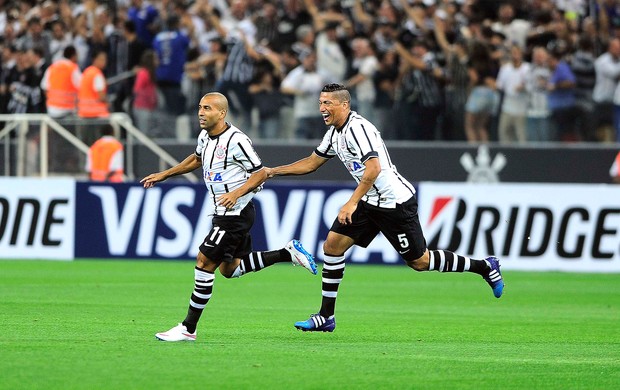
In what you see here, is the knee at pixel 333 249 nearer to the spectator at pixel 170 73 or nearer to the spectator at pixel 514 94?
the spectator at pixel 514 94

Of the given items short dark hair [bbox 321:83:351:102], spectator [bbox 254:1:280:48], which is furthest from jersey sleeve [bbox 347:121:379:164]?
spectator [bbox 254:1:280:48]

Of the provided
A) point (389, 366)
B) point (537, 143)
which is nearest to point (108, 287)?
point (389, 366)

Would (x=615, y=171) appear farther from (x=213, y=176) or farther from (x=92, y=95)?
(x=213, y=176)

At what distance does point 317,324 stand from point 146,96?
13108 millimetres

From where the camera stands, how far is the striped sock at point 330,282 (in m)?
12.1

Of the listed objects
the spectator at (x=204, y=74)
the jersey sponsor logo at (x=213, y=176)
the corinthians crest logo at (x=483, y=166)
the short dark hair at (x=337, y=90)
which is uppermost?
the short dark hair at (x=337, y=90)

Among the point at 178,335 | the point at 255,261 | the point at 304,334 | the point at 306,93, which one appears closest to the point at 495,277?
the point at 304,334

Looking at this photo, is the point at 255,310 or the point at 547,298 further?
the point at 547,298

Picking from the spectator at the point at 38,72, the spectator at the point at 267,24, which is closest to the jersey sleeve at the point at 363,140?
the spectator at the point at 38,72

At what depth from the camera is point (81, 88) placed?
23.5m

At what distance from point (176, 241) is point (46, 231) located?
217cm

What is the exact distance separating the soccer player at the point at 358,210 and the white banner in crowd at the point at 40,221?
10161mm

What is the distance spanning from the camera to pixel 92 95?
2344 cm

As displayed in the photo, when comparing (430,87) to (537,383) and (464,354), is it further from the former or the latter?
(537,383)
